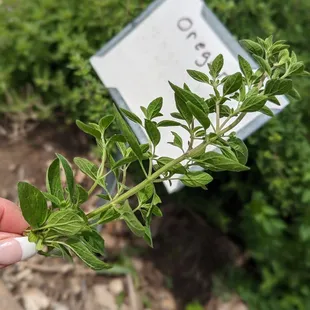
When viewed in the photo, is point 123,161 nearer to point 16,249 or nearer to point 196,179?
point 196,179

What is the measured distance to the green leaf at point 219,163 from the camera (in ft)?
2.46

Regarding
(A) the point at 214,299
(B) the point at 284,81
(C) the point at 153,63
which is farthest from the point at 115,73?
(A) the point at 214,299

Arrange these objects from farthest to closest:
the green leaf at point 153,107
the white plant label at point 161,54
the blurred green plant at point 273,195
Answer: the blurred green plant at point 273,195, the white plant label at point 161,54, the green leaf at point 153,107

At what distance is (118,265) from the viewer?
1.74 meters

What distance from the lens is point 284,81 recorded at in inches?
29.8

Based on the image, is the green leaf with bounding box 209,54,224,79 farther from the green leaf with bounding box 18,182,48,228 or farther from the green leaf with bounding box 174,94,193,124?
the green leaf with bounding box 18,182,48,228

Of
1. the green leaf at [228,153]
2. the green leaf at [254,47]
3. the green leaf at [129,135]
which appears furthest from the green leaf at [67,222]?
the green leaf at [254,47]

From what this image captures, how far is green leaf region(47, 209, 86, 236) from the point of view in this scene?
2.55 ft

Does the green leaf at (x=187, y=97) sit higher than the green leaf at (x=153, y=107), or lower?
higher

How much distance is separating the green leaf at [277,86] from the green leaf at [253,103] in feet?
0.07

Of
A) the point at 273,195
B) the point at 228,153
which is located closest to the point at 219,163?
the point at 228,153

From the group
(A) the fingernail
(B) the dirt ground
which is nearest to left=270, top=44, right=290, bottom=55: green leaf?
(A) the fingernail

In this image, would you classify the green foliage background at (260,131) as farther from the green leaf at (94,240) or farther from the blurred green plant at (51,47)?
the green leaf at (94,240)

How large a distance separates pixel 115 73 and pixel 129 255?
2.29ft
